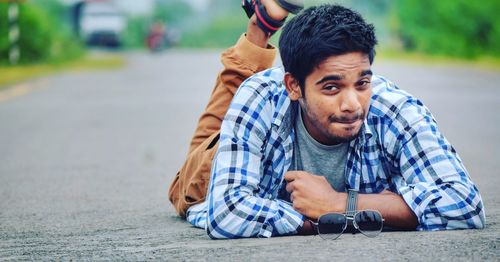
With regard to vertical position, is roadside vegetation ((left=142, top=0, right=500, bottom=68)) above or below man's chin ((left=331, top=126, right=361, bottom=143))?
above

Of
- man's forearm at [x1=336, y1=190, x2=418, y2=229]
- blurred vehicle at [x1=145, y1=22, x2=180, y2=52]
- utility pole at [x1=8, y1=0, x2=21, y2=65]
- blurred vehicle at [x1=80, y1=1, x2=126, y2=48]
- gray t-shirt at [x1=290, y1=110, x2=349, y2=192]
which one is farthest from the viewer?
blurred vehicle at [x1=80, y1=1, x2=126, y2=48]

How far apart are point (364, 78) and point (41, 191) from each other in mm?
3369

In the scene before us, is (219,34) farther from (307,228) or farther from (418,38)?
(307,228)

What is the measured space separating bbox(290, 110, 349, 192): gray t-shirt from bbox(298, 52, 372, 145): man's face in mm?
170

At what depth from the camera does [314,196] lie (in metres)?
4.27

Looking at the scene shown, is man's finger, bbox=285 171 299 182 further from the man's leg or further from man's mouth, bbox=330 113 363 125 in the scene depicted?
the man's leg

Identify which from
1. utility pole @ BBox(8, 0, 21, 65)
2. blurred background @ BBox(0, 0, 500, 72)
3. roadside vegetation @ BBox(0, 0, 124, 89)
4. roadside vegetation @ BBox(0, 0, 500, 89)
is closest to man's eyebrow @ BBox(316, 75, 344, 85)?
blurred background @ BBox(0, 0, 500, 72)

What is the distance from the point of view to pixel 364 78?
13.6 ft

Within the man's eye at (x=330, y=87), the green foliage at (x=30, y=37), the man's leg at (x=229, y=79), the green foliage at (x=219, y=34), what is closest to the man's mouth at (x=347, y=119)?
the man's eye at (x=330, y=87)

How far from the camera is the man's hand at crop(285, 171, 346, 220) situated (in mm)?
4258

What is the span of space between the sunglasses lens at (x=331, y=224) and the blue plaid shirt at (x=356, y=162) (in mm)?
196

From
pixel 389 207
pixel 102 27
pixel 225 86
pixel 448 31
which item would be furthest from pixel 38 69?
pixel 102 27

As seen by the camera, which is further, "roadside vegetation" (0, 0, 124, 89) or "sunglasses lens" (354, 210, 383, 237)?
"roadside vegetation" (0, 0, 124, 89)

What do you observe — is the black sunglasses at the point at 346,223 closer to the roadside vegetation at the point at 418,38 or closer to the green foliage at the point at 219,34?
the roadside vegetation at the point at 418,38
